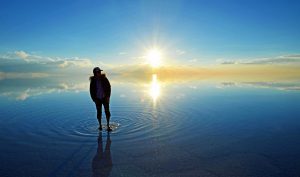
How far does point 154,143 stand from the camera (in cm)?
837

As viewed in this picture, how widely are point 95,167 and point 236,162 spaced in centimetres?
407

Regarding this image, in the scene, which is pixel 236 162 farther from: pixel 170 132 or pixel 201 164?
pixel 170 132

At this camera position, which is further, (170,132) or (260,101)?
(260,101)

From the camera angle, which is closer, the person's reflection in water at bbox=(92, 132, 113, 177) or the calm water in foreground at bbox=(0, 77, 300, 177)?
the person's reflection in water at bbox=(92, 132, 113, 177)

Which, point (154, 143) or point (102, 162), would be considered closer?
point (102, 162)

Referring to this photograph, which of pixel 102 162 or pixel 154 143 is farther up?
pixel 154 143

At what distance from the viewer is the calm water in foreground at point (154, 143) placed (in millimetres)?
6371

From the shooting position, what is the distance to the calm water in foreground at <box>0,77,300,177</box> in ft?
20.9

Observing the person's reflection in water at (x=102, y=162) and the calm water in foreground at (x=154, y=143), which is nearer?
the person's reflection in water at (x=102, y=162)

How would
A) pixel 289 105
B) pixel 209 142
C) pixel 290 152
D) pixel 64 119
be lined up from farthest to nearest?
pixel 289 105 → pixel 64 119 → pixel 209 142 → pixel 290 152

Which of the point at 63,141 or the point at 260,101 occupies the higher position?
the point at 260,101

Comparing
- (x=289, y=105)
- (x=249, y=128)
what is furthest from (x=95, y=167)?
(x=289, y=105)

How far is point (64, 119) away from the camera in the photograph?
38.8 feet

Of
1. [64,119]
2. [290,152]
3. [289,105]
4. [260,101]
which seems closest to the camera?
[290,152]
